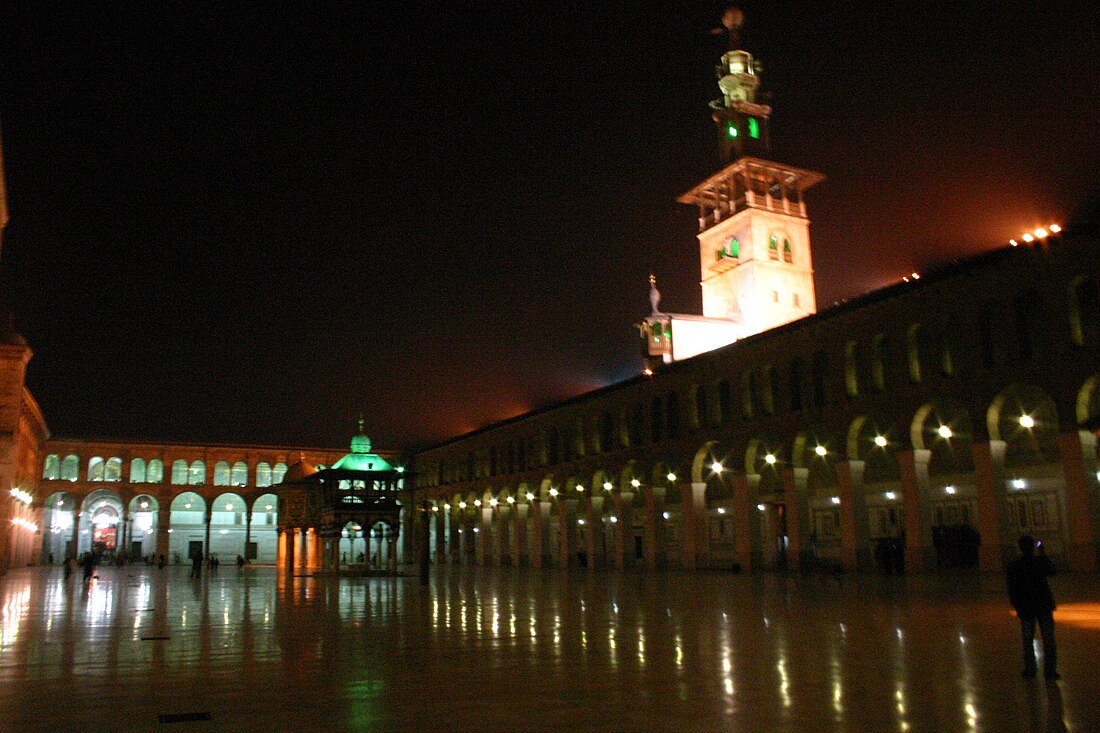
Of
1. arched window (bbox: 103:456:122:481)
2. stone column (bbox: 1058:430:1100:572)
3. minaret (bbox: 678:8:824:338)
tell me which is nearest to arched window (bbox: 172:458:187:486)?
arched window (bbox: 103:456:122:481)

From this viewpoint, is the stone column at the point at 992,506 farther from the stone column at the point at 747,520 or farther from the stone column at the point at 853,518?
the stone column at the point at 747,520

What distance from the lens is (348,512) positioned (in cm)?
4069

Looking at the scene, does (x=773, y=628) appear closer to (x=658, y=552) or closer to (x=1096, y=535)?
(x=1096, y=535)

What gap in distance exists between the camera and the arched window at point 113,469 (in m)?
81.7

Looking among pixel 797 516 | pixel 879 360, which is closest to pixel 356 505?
pixel 797 516

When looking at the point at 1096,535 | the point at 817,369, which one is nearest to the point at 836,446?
the point at 817,369

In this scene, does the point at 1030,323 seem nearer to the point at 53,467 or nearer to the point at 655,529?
the point at 655,529

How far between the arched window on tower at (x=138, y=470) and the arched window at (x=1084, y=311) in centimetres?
7643

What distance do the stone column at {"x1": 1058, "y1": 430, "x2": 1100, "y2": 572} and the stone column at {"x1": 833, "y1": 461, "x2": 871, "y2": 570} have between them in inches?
305

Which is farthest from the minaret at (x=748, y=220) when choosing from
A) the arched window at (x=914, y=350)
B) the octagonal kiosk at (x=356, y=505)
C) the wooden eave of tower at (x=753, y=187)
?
the arched window at (x=914, y=350)

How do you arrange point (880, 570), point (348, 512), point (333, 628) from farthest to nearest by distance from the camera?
1. point (348, 512)
2. point (880, 570)
3. point (333, 628)

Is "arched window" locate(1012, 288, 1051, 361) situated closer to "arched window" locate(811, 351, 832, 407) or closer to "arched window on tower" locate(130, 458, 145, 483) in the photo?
"arched window" locate(811, 351, 832, 407)

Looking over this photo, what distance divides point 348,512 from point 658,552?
1356 cm

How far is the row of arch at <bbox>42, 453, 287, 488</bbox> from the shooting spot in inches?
3137
